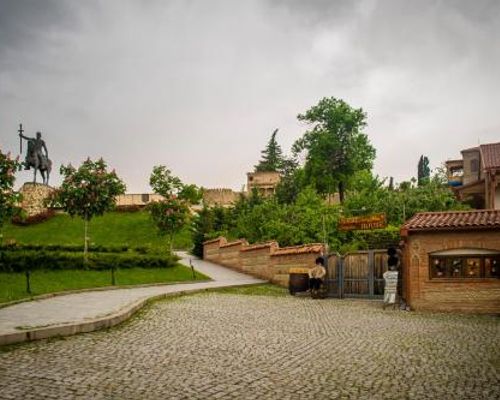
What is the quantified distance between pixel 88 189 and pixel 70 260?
4.27 m

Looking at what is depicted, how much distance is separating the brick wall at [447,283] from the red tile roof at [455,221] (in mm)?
280

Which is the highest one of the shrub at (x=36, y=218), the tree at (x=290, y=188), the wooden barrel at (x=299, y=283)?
the tree at (x=290, y=188)

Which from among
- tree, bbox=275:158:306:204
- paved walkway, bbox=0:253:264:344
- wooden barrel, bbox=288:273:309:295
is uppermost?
tree, bbox=275:158:306:204

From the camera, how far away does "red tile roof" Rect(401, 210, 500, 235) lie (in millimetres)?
16812

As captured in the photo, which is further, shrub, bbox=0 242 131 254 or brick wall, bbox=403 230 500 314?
shrub, bbox=0 242 131 254

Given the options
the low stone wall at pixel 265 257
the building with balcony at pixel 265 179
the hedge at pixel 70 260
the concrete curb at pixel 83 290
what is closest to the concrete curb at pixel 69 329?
the concrete curb at pixel 83 290

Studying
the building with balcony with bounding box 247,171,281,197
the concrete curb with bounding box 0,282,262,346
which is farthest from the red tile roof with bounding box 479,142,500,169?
the building with balcony with bounding box 247,171,281,197

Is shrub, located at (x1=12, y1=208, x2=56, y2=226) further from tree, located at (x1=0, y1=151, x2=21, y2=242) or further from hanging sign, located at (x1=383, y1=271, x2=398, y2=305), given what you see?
hanging sign, located at (x1=383, y1=271, x2=398, y2=305)

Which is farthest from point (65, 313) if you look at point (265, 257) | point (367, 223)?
point (265, 257)

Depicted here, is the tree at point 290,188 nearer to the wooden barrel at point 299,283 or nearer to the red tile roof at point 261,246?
the red tile roof at point 261,246

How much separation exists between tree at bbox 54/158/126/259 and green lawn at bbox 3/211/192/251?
15774mm

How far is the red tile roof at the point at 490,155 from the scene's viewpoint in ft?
103

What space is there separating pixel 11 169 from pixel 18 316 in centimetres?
855

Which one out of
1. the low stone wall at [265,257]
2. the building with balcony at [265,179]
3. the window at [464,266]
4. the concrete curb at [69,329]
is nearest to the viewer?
the concrete curb at [69,329]
